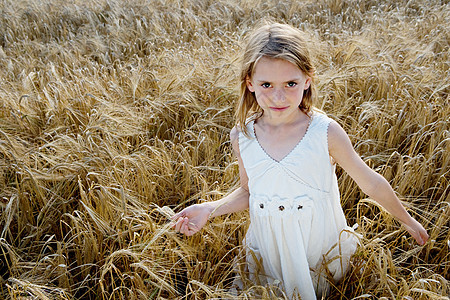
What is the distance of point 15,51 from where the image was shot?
456 cm

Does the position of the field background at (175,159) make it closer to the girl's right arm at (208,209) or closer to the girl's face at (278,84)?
the girl's right arm at (208,209)

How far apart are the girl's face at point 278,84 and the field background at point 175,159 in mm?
532

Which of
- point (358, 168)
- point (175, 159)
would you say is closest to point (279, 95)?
point (358, 168)

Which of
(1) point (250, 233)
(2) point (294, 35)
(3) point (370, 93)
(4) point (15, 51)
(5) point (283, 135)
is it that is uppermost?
(2) point (294, 35)

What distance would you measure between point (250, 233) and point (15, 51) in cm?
384

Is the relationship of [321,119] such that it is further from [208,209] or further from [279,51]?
[208,209]

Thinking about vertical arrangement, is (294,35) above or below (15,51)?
above

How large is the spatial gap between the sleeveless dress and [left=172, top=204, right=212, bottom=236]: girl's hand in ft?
0.53

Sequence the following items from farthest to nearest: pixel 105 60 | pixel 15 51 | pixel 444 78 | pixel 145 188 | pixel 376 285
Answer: pixel 15 51, pixel 105 60, pixel 444 78, pixel 145 188, pixel 376 285

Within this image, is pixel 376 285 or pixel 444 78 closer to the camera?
pixel 376 285

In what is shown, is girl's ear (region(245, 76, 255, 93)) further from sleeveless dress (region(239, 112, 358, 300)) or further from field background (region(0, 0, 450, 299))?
field background (region(0, 0, 450, 299))

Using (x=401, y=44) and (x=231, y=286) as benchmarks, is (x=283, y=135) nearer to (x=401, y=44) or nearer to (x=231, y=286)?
(x=231, y=286)

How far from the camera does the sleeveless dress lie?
1.43m

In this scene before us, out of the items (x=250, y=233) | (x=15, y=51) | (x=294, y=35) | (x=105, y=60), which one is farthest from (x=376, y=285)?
(x=15, y=51)
